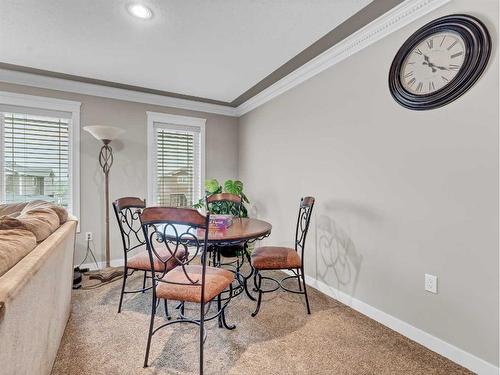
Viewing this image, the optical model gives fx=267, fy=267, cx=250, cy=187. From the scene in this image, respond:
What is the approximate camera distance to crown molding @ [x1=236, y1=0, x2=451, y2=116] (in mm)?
1881

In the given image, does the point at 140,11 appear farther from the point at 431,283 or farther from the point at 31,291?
the point at 431,283

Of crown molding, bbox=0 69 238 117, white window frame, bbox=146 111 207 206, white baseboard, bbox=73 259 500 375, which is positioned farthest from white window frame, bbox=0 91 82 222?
white baseboard, bbox=73 259 500 375

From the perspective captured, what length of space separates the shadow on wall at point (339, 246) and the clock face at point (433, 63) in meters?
1.01

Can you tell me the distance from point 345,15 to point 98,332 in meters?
3.06

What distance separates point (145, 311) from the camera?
7.68 feet

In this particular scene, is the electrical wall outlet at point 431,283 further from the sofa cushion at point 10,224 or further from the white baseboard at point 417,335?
the sofa cushion at point 10,224

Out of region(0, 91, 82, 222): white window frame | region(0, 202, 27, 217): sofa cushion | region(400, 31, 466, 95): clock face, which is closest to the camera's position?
region(400, 31, 466, 95): clock face

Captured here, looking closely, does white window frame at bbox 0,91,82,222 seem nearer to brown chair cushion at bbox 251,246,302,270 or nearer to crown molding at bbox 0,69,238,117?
crown molding at bbox 0,69,238,117

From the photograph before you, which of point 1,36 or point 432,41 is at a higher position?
point 1,36

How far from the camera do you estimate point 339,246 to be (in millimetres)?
2578

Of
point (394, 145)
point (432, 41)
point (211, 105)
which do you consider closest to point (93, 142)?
point (211, 105)

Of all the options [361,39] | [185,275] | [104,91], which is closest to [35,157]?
[104,91]

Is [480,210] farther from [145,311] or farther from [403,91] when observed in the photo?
[145,311]

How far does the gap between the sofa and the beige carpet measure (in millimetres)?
256
